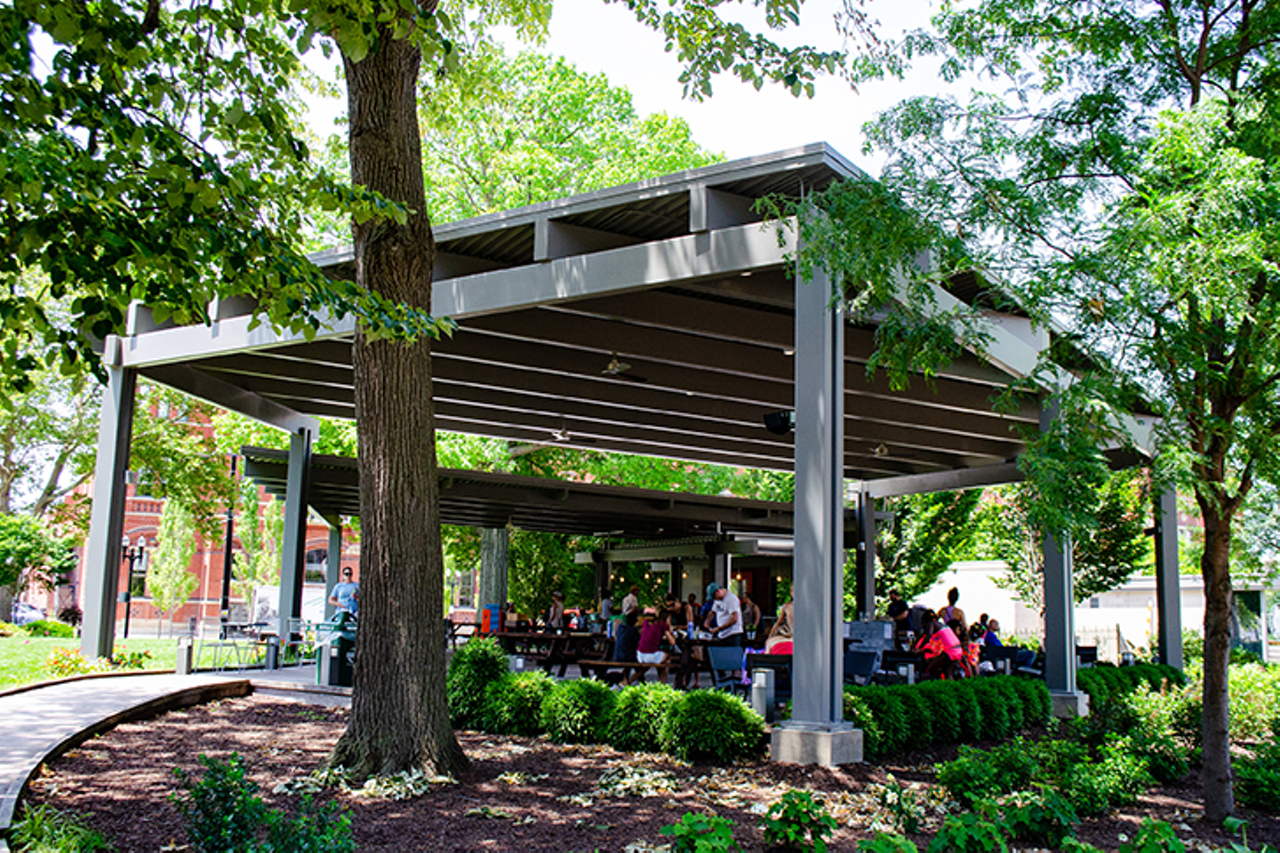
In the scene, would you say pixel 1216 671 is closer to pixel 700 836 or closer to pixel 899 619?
pixel 700 836

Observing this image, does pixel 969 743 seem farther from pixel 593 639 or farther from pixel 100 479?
pixel 100 479

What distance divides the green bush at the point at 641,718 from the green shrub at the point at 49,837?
4547 millimetres

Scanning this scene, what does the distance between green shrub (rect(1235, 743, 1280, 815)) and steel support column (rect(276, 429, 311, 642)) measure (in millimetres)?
13304

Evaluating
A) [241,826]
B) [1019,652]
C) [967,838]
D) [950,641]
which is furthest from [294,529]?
[967,838]

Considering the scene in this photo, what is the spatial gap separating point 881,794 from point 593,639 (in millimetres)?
8736

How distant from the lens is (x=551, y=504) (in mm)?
19375

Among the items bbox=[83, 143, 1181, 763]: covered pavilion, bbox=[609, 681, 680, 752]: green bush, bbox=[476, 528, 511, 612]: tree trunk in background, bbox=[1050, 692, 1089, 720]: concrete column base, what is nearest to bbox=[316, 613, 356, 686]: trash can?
bbox=[83, 143, 1181, 763]: covered pavilion

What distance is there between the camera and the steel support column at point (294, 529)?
16.4m

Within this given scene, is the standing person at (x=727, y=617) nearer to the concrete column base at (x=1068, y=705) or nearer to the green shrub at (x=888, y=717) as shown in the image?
the green shrub at (x=888, y=717)

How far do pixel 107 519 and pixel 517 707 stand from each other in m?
7.32

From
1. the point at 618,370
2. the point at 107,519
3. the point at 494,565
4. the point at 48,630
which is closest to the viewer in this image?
the point at 618,370

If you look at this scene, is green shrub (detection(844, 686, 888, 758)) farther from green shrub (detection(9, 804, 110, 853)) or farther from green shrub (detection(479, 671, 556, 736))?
green shrub (detection(9, 804, 110, 853))

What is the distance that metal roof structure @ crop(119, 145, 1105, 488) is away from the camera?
9328 millimetres

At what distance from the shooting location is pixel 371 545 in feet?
25.6
